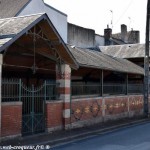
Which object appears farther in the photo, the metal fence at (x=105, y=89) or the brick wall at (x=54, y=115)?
the metal fence at (x=105, y=89)

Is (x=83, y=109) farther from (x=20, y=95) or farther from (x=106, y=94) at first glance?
(x=20, y=95)

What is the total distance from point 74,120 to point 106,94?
4.39m

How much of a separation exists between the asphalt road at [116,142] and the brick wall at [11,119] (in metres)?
1.77

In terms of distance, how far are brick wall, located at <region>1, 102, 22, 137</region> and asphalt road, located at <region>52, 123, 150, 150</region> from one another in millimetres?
1766

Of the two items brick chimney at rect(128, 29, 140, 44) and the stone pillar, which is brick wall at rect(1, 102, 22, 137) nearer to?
the stone pillar

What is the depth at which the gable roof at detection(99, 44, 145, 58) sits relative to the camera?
3334 cm

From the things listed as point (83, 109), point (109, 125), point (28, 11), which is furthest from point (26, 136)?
point (28, 11)

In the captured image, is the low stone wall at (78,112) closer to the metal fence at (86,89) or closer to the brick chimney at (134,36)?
the metal fence at (86,89)

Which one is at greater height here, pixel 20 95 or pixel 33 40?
pixel 33 40

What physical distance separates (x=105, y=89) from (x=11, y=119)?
888 centimetres

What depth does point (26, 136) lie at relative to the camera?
1361cm

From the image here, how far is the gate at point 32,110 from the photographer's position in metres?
14.0

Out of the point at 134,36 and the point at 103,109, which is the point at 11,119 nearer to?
the point at 103,109

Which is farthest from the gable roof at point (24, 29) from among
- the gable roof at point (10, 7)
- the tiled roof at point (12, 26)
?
the gable roof at point (10, 7)
